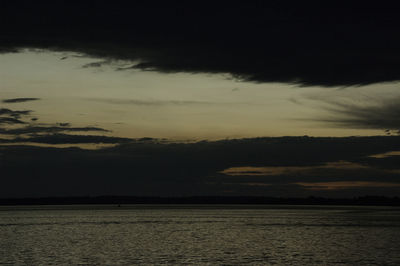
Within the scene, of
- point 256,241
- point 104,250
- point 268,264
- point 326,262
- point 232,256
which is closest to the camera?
→ point 268,264

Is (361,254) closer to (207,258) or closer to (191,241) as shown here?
(207,258)

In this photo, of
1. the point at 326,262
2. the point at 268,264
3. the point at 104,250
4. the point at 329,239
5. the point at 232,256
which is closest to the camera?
the point at 268,264

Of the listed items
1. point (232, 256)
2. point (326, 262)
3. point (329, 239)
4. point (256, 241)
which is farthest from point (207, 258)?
point (329, 239)

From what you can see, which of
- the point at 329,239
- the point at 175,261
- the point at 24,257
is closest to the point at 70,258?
the point at 24,257

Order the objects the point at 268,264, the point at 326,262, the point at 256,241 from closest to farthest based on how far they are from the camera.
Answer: the point at 268,264
the point at 326,262
the point at 256,241

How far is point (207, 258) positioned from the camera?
60.8 metres

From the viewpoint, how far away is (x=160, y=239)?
288 ft

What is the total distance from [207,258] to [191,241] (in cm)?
2292

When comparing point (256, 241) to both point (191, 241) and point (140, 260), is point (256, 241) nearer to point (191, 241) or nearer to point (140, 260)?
point (191, 241)

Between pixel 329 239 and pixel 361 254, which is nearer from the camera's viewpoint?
pixel 361 254

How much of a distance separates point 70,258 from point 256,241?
3101 cm

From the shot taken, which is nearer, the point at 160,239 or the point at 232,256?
the point at 232,256

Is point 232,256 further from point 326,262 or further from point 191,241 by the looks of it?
point 191,241

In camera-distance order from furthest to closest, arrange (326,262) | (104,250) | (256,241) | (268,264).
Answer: (256,241) < (104,250) < (326,262) < (268,264)
